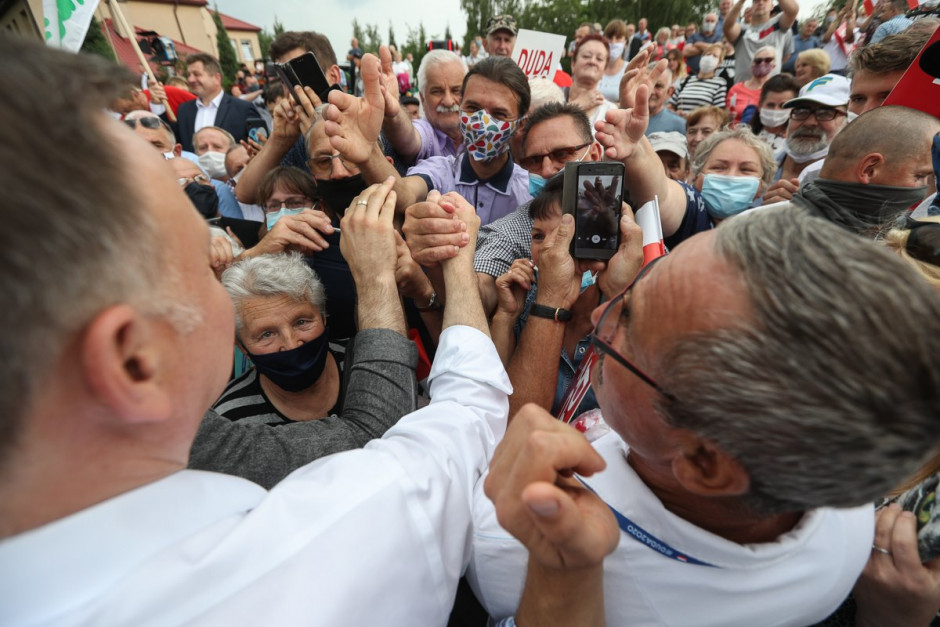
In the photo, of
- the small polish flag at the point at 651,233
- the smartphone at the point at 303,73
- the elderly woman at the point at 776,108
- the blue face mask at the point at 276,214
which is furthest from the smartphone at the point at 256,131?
the elderly woman at the point at 776,108

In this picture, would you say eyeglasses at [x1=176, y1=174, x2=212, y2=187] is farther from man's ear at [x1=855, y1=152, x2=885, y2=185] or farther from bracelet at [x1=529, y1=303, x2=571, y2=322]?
man's ear at [x1=855, y1=152, x2=885, y2=185]

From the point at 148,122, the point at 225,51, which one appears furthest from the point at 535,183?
the point at 225,51

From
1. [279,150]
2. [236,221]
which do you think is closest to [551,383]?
[279,150]

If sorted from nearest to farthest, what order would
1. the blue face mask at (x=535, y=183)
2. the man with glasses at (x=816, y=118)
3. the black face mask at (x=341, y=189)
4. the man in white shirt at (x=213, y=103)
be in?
the black face mask at (x=341, y=189) < the blue face mask at (x=535, y=183) < the man with glasses at (x=816, y=118) < the man in white shirt at (x=213, y=103)

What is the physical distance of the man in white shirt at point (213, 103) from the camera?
5.92 metres

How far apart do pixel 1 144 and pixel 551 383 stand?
1741 mm

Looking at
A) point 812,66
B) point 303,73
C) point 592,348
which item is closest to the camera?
point 592,348

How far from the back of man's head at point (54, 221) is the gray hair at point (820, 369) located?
0.96 m

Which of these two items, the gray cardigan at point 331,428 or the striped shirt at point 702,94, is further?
the striped shirt at point 702,94

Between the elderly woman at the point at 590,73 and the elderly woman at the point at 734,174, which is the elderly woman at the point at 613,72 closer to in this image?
the elderly woman at the point at 590,73

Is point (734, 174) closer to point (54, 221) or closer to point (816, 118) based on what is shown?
point (816, 118)

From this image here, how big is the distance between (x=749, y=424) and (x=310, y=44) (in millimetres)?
4449

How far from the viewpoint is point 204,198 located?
3779mm

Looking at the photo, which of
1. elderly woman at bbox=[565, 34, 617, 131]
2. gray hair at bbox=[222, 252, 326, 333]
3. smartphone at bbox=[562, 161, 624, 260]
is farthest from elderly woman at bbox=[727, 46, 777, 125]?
gray hair at bbox=[222, 252, 326, 333]
